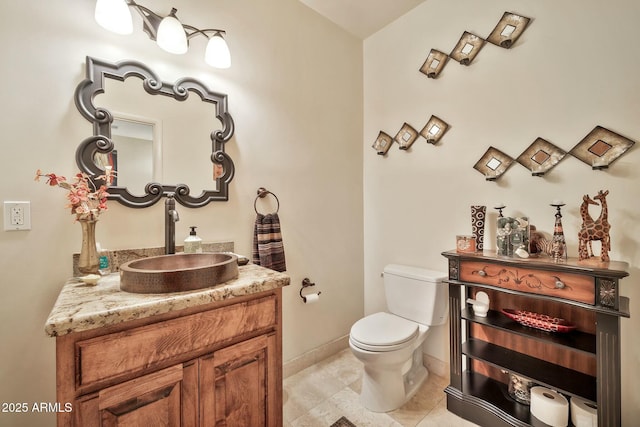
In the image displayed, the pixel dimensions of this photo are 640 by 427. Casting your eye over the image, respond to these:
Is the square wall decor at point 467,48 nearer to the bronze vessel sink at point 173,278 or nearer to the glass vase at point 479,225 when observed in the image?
the glass vase at point 479,225

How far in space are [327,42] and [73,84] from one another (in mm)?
1788

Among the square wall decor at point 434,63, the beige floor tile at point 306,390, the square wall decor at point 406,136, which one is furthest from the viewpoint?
the square wall decor at point 406,136

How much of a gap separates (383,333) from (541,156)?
4.61ft

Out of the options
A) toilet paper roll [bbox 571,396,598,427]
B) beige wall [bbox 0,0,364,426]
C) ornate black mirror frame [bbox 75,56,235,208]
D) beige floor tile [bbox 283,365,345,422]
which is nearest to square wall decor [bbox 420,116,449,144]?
beige wall [bbox 0,0,364,426]

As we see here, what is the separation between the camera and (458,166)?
6.39 ft

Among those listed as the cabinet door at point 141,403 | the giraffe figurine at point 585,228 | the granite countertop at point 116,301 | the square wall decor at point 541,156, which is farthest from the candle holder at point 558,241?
the cabinet door at point 141,403

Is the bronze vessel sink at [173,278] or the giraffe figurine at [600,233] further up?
the giraffe figurine at [600,233]

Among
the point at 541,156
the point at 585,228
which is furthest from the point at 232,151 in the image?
the point at 585,228

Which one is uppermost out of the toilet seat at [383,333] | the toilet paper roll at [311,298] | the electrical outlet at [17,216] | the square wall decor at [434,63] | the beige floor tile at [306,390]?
the square wall decor at [434,63]

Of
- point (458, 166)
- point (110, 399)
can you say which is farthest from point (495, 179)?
point (110, 399)

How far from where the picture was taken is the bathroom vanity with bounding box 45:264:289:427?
2.61 feet

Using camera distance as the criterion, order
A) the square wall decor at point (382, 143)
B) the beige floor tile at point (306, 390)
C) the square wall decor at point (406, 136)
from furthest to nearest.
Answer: the square wall decor at point (382, 143) → the square wall decor at point (406, 136) → the beige floor tile at point (306, 390)

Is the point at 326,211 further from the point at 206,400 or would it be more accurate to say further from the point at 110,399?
the point at 110,399

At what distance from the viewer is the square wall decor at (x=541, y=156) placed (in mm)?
1556
